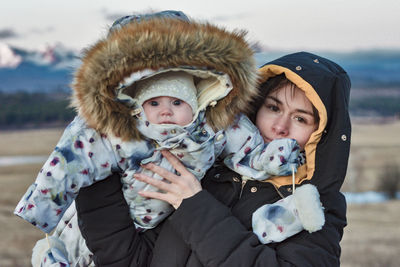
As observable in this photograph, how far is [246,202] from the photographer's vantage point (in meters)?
1.78

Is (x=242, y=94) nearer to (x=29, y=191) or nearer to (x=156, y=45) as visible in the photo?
(x=156, y=45)

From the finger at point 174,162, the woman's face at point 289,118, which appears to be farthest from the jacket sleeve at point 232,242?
the woman's face at point 289,118

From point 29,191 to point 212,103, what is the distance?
2.36 ft

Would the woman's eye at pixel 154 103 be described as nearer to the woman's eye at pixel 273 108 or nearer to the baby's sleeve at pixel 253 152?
the baby's sleeve at pixel 253 152

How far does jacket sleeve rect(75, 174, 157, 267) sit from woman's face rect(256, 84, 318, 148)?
0.65 m

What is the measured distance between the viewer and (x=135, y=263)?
1.70 m

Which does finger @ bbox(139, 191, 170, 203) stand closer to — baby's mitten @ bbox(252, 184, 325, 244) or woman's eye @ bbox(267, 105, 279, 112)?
baby's mitten @ bbox(252, 184, 325, 244)

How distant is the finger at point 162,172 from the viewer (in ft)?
5.59

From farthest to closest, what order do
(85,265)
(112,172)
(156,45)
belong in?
1. (85,265)
2. (112,172)
3. (156,45)

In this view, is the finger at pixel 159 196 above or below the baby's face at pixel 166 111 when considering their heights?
below

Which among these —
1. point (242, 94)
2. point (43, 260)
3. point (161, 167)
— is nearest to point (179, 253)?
point (161, 167)

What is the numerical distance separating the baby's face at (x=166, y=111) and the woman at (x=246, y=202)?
140mm

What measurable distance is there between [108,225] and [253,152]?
612 mm

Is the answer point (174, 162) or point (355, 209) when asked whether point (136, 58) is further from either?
point (355, 209)
